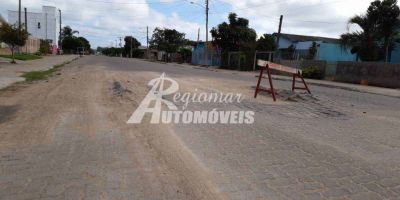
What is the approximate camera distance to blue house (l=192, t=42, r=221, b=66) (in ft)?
186

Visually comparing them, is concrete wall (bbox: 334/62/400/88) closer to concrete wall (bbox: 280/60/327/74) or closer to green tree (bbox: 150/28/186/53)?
concrete wall (bbox: 280/60/327/74)

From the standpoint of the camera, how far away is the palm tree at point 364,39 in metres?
32.0

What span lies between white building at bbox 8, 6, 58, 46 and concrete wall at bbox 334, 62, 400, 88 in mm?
91773

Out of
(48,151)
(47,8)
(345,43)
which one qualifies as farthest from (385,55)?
(47,8)

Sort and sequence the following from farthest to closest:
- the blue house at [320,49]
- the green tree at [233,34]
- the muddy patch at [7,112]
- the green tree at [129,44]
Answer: the green tree at [129,44]
the green tree at [233,34]
the blue house at [320,49]
the muddy patch at [7,112]

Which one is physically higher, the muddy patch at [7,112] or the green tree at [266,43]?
the green tree at [266,43]

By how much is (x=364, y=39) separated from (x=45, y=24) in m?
95.5

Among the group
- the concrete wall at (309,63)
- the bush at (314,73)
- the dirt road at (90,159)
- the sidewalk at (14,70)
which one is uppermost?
the concrete wall at (309,63)

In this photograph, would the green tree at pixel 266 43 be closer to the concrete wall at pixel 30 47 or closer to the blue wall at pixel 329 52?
the blue wall at pixel 329 52

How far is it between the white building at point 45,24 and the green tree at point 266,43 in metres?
75.8

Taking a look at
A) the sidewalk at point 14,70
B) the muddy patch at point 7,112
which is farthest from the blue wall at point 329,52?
the muddy patch at point 7,112

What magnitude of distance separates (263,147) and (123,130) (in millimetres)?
2563

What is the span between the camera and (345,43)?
33344 mm

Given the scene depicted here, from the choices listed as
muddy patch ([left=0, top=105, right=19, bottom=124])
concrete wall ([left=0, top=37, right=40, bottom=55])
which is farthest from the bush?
concrete wall ([left=0, top=37, right=40, bottom=55])
